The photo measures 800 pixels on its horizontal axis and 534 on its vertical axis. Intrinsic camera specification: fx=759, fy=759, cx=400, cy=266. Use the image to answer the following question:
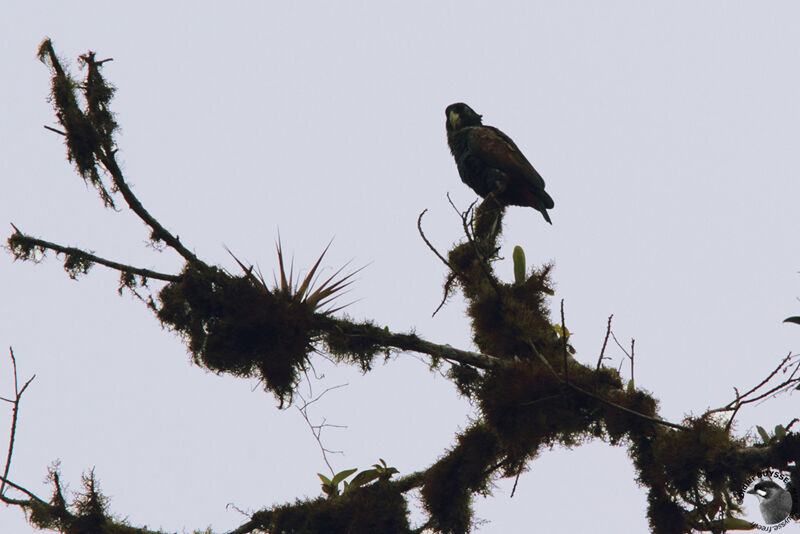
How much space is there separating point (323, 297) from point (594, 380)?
1442mm

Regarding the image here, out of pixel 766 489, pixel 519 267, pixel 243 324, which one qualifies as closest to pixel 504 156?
pixel 519 267

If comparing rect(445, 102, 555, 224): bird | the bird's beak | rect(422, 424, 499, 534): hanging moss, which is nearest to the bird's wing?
rect(445, 102, 555, 224): bird

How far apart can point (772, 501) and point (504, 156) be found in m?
4.02

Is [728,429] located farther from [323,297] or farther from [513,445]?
[323,297]

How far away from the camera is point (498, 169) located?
6.50 meters

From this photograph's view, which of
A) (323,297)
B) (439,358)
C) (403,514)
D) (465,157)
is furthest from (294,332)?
(465,157)

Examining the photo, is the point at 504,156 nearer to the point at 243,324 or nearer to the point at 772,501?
the point at 243,324

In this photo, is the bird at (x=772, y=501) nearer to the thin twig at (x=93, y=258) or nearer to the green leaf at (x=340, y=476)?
the green leaf at (x=340, y=476)

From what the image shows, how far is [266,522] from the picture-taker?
427cm

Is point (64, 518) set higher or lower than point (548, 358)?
lower

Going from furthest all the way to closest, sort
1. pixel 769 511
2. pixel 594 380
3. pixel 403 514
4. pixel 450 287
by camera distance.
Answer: pixel 450 287 → pixel 403 514 → pixel 594 380 → pixel 769 511

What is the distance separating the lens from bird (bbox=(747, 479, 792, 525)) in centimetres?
301

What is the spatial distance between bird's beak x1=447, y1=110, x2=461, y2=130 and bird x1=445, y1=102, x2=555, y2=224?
18 cm

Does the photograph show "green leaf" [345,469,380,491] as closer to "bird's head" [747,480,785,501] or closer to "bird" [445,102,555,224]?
"bird's head" [747,480,785,501]
